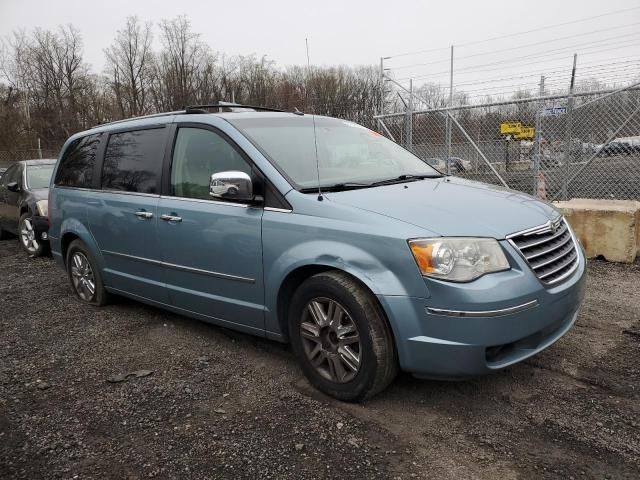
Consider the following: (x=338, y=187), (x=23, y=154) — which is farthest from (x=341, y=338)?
(x=23, y=154)

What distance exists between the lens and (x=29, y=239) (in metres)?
8.27

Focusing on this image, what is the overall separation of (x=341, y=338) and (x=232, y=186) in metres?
1.15

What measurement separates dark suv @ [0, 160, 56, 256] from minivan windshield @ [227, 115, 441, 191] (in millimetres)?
5632

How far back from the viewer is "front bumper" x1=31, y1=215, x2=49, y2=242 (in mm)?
7859

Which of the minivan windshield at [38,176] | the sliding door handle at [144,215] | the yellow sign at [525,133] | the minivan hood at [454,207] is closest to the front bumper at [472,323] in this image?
the minivan hood at [454,207]

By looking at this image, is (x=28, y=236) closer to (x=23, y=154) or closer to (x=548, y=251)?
(x=548, y=251)

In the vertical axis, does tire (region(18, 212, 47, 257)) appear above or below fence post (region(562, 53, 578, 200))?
below

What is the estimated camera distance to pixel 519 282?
2.65 metres

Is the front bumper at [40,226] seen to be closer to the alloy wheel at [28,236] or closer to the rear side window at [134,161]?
the alloy wheel at [28,236]

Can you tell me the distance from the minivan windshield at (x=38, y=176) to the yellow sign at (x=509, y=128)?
773 centimetres

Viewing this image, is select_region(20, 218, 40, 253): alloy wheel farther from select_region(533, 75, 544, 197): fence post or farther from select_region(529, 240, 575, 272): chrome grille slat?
select_region(533, 75, 544, 197): fence post

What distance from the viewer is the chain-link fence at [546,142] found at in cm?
773

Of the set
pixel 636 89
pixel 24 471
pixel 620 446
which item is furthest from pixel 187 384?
pixel 636 89

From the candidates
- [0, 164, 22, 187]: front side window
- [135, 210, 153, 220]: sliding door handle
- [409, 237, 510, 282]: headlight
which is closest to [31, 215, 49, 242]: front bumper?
[0, 164, 22, 187]: front side window
